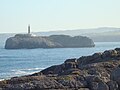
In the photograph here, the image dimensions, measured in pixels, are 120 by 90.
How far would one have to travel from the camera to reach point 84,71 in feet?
93.1

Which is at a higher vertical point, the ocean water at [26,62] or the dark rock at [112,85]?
the dark rock at [112,85]

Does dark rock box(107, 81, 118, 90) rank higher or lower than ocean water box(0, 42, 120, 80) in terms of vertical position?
higher

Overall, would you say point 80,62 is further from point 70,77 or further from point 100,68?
point 70,77

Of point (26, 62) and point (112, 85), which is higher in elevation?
point (112, 85)

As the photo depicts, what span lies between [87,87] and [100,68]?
398 centimetres

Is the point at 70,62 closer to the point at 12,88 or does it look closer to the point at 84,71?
the point at 84,71

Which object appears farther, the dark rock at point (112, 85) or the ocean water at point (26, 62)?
the ocean water at point (26, 62)

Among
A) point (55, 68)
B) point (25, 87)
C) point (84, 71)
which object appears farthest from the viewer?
point (55, 68)

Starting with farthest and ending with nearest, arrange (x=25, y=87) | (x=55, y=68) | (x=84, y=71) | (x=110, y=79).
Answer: (x=55, y=68), (x=84, y=71), (x=110, y=79), (x=25, y=87)

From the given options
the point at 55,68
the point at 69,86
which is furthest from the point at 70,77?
the point at 55,68

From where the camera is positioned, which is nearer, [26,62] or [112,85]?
[112,85]

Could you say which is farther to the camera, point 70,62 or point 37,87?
point 70,62

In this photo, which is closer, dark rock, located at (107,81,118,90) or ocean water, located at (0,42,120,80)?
dark rock, located at (107,81,118,90)

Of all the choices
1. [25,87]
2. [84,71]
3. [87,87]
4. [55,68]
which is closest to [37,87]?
[25,87]
